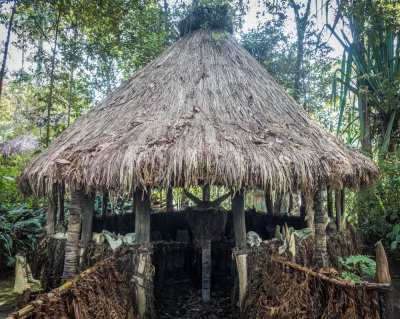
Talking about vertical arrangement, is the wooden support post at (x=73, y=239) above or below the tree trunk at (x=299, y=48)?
below

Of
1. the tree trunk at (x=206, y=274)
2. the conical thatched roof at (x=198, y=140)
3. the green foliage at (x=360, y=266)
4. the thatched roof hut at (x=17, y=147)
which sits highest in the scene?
the thatched roof hut at (x=17, y=147)

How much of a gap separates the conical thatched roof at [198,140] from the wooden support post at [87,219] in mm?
541

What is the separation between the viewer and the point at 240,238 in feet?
11.7

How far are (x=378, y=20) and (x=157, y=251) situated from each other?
203 inches

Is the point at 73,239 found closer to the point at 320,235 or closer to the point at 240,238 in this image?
the point at 240,238

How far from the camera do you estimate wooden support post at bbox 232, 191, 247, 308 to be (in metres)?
3.36

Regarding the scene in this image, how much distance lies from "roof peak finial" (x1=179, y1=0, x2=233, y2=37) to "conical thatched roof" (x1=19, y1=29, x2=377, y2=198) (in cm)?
110

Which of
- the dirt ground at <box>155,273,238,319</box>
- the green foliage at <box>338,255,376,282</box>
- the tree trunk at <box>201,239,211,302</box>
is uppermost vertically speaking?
the green foliage at <box>338,255,376,282</box>

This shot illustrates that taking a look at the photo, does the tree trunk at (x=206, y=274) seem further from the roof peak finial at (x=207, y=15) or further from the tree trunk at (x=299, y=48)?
the tree trunk at (x=299, y=48)

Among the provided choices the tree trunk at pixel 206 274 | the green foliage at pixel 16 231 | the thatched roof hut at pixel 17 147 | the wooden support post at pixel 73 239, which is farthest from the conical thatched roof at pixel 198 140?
the thatched roof hut at pixel 17 147

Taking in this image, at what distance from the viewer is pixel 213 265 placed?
548cm

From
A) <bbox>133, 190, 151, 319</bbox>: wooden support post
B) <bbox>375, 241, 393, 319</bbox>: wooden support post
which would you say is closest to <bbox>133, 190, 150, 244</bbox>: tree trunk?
<bbox>133, 190, 151, 319</bbox>: wooden support post

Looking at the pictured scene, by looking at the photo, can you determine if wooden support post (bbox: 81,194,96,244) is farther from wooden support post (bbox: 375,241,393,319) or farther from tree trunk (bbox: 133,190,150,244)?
wooden support post (bbox: 375,241,393,319)

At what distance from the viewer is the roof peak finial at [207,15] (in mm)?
5598
